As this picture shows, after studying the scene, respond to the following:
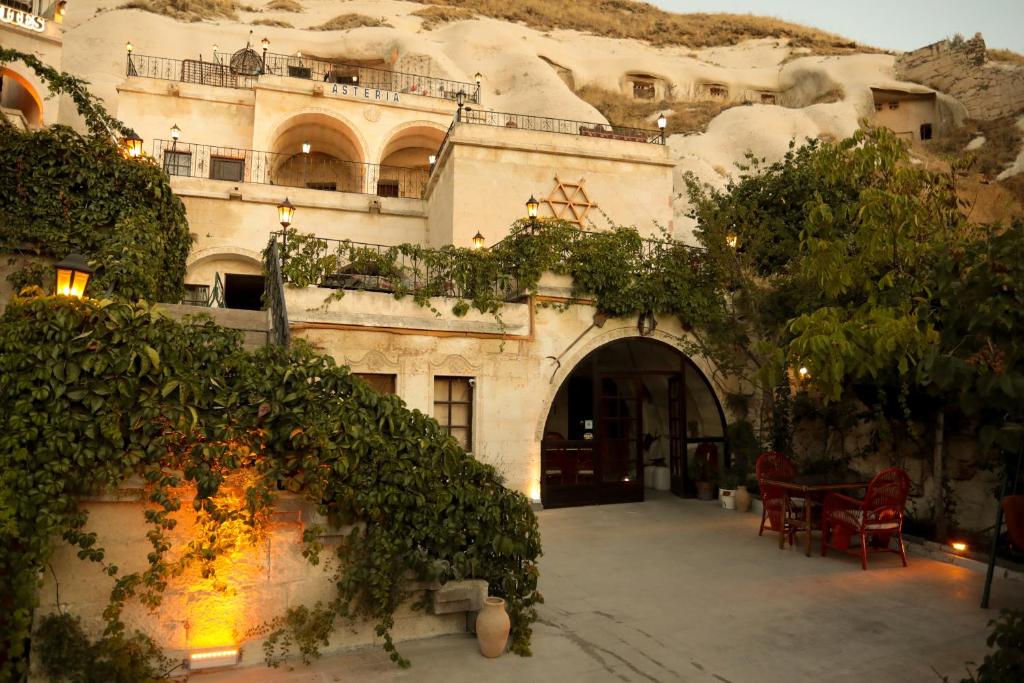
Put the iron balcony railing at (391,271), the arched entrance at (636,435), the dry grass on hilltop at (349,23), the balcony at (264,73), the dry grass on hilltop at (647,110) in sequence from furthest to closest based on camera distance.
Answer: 1. the dry grass on hilltop at (349,23)
2. the dry grass on hilltop at (647,110)
3. the balcony at (264,73)
4. the arched entrance at (636,435)
5. the iron balcony railing at (391,271)

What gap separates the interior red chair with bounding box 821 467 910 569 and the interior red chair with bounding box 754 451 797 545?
692 millimetres

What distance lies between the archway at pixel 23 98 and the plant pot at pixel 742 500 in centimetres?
2160

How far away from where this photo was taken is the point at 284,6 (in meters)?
36.9

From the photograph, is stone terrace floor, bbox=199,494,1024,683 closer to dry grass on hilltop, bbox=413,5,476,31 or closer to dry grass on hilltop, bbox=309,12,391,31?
dry grass on hilltop, bbox=309,12,391,31

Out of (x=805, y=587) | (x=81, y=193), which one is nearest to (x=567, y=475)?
(x=805, y=587)

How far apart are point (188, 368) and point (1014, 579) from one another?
8140 millimetres

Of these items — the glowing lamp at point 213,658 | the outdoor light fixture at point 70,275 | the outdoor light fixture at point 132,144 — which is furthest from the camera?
the outdoor light fixture at point 132,144

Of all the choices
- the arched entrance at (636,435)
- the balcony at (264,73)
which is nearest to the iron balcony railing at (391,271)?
the arched entrance at (636,435)

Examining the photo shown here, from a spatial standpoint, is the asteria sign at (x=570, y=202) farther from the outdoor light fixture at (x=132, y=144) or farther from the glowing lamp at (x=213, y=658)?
the glowing lamp at (x=213, y=658)

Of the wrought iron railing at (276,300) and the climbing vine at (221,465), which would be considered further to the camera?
the wrought iron railing at (276,300)

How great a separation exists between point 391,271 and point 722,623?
720 cm

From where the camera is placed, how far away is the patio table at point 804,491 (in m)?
7.29

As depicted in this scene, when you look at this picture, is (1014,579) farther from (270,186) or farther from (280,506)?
(270,186)

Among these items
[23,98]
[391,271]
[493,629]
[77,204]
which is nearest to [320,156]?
[23,98]
